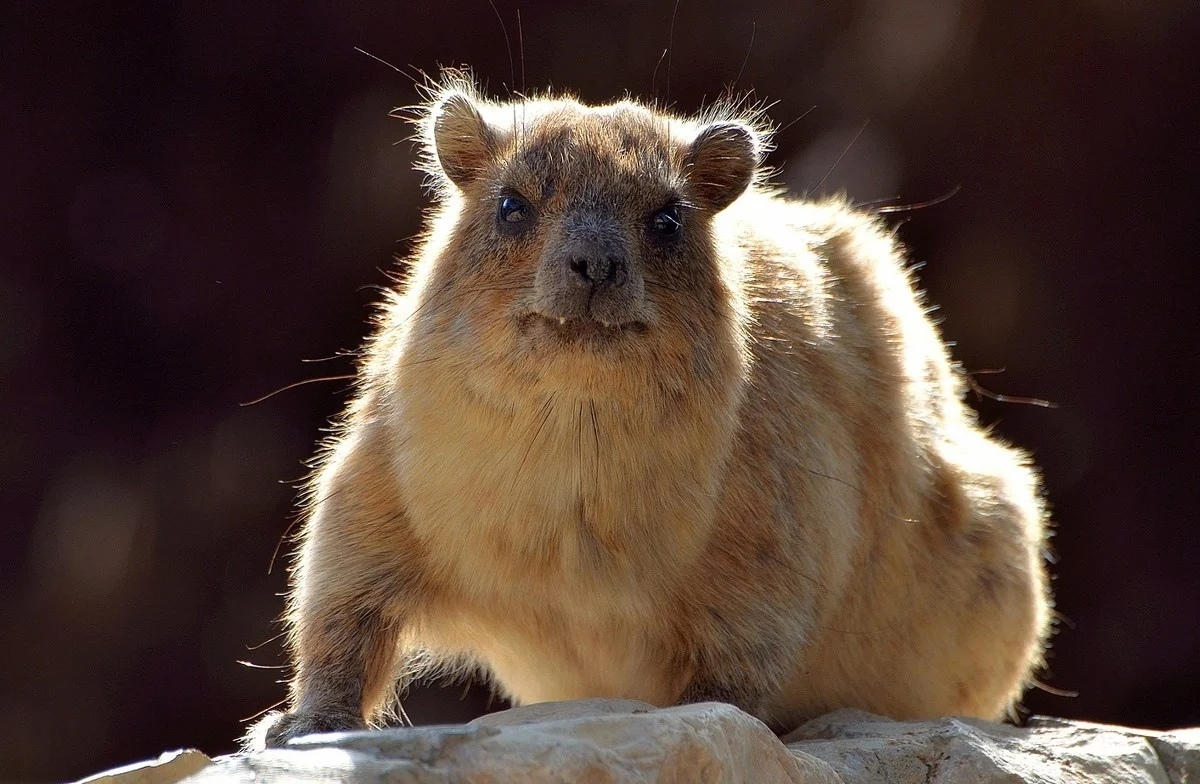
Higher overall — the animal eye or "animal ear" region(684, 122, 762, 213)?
"animal ear" region(684, 122, 762, 213)

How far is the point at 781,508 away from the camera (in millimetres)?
5746

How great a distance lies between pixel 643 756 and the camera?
389cm

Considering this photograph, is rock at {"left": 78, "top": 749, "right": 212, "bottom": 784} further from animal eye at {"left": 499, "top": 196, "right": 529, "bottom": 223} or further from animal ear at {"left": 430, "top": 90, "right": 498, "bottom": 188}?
animal ear at {"left": 430, "top": 90, "right": 498, "bottom": 188}

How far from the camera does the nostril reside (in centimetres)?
490

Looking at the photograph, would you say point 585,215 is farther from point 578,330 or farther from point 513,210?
point 578,330

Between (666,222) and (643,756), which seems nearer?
(643,756)

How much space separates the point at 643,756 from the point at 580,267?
1751mm

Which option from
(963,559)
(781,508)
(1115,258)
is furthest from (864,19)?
(781,508)

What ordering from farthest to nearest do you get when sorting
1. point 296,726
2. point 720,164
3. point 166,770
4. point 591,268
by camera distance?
1. point 720,164
2. point 296,726
3. point 591,268
4. point 166,770

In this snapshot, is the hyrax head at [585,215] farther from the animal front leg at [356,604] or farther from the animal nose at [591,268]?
the animal front leg at [356,604]

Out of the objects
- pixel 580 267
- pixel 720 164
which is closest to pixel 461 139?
pixel 720 164

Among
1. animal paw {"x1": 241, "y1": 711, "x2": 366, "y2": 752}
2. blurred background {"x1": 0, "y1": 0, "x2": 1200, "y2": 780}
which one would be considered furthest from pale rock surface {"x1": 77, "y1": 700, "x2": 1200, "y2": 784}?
blurred background {"x1": 0, "y1": 0, "x2": 1200, "y2": 780}

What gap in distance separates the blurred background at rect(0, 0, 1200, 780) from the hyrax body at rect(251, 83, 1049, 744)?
17.6ft

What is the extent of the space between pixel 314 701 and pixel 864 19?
8.21m
